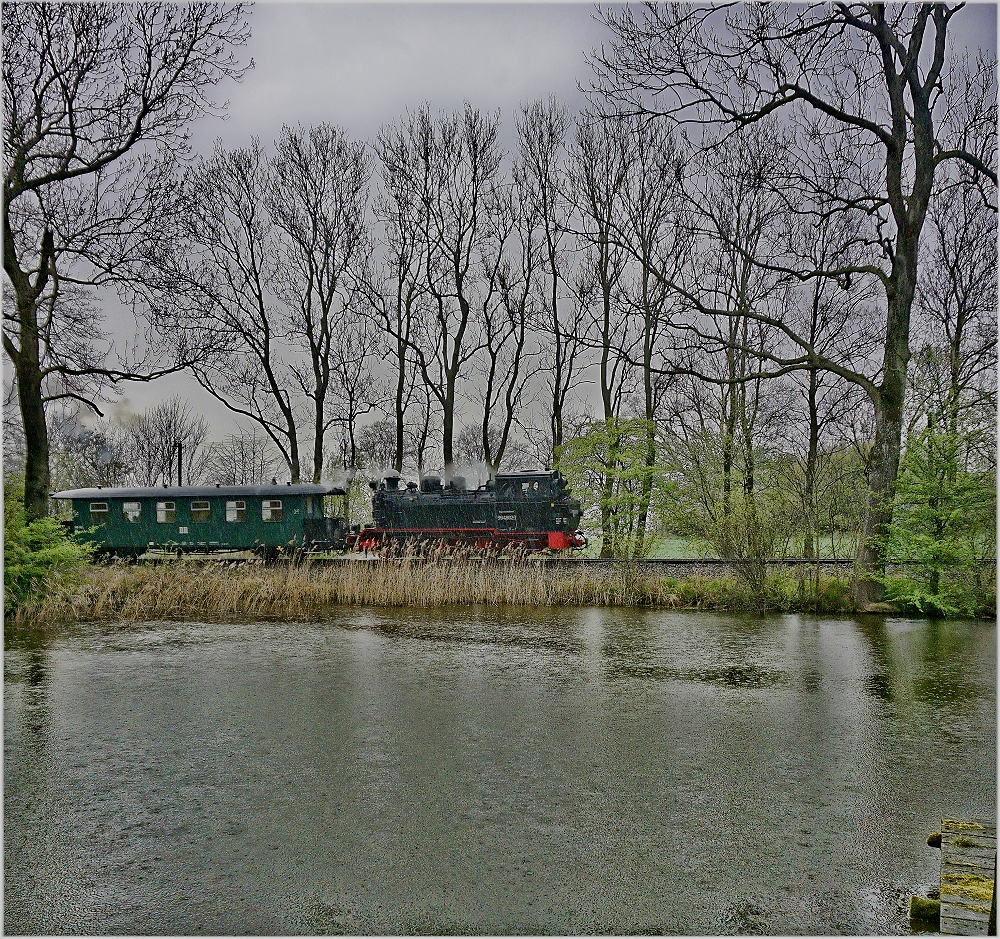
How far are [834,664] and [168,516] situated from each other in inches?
612

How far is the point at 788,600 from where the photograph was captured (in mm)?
11445

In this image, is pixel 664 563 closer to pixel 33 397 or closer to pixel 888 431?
pixel 888 431

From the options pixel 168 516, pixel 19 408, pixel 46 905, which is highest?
pixel 19 408

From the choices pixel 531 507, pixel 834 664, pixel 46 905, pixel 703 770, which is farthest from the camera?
pixel 531 507

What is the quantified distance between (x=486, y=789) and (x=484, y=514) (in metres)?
13.7

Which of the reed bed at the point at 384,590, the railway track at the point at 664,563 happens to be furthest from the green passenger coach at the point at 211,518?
the reed bed at the point at 384,590

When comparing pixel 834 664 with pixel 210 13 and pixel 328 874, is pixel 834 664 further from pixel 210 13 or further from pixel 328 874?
pixel 210 13

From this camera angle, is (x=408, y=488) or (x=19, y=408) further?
(x=408, y=488)

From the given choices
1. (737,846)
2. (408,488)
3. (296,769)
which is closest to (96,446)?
(408,488)

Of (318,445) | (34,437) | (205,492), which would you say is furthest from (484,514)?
(34,437)

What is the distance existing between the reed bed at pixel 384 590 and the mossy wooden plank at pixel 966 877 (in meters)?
8.60

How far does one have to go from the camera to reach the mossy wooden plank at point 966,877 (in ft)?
9.18

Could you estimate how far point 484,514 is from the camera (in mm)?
17938

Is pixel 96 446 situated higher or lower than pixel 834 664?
higher
